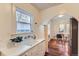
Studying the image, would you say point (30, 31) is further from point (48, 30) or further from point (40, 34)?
point (48, 30)

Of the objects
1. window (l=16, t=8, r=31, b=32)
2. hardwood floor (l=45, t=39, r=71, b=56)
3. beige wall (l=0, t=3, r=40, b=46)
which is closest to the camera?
beige wall (l=0, t=3, r=40, b=46)

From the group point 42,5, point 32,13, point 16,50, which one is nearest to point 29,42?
point 16,50

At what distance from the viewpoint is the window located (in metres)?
1.92

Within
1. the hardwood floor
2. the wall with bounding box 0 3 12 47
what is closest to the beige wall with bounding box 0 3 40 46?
the wall with bounding box 0 3 12 47

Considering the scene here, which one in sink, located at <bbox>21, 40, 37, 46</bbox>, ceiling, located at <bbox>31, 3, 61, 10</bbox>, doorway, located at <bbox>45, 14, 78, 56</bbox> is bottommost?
sink, located at <bbox>21, 40, 37, 46</bbox>

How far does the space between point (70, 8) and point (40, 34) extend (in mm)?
622

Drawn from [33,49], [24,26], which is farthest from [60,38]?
[24,26]

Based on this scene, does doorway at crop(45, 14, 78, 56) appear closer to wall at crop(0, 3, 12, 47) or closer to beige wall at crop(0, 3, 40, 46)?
beige wall at crop(0, 3, 40, 46)

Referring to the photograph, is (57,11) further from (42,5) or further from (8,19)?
(8,19)

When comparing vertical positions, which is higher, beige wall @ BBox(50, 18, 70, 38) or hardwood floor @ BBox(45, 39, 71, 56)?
beige wall @ BBox(50, 18, 70, 38)

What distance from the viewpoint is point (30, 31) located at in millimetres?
2037

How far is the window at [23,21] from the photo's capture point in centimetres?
192

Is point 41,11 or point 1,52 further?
point 41,11

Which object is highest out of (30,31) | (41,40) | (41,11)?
(41,11)
